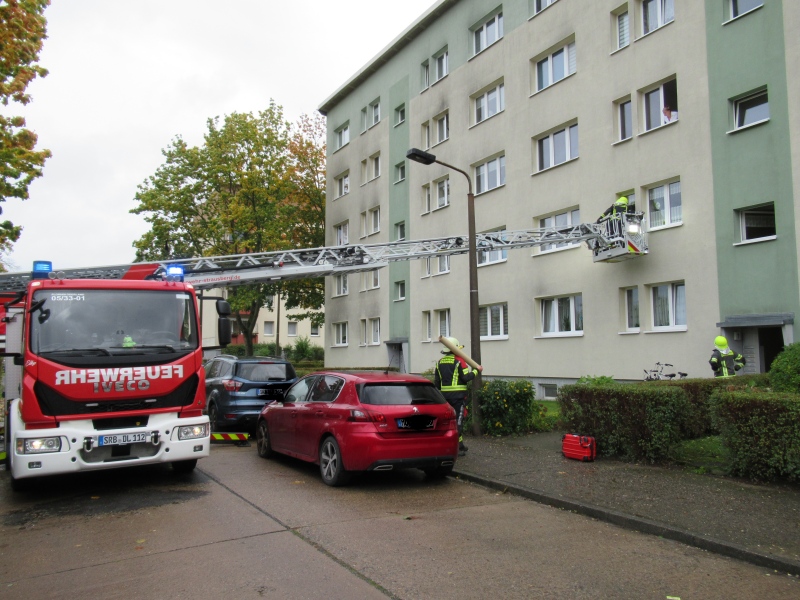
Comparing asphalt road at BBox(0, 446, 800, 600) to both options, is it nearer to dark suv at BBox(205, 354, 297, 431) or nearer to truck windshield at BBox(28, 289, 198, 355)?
truck windshield at BBox(28, 289, 198, 355)

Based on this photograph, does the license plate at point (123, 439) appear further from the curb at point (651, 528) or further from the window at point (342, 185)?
the window at point (342, 185)

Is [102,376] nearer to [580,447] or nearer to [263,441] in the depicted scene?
[263,441]

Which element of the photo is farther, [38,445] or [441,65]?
[441,65]

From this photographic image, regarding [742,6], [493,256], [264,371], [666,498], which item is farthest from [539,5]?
[666,498]

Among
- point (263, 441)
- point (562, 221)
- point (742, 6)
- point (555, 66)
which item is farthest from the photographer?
point (555, 66)

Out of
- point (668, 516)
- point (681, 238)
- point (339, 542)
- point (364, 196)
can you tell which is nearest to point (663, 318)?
point (681, 238)

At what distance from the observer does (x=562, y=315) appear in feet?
66.6

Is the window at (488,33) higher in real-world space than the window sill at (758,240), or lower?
higher

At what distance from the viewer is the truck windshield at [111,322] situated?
307 inches

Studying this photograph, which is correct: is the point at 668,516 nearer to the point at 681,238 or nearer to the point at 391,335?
the point at 681,238

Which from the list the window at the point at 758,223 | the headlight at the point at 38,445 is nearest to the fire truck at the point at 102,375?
the headlight at the point at 38,445

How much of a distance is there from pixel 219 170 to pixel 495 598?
1272 inches

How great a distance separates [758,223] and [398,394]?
→ 428 inches

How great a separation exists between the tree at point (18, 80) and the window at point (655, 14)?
14630mm
